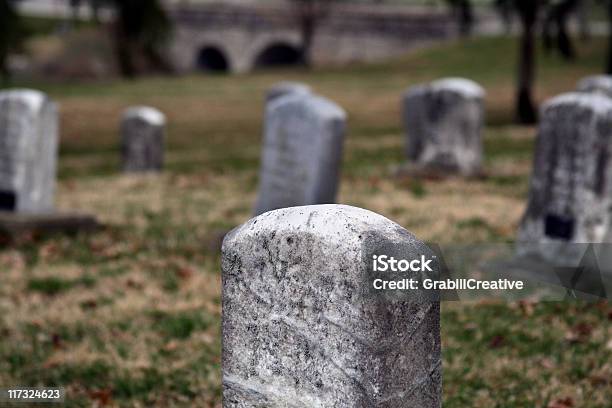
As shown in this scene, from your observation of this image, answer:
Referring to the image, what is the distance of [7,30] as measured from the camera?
19938 millimetres

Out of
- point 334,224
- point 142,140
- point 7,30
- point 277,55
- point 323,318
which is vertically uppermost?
point 334,224

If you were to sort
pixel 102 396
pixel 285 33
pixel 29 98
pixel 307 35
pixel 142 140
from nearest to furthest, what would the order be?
pixel 102 396, pixel 29 98, pixel 142 140, pixel 307 35, pixel 285 33

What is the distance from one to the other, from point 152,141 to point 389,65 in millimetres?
33018

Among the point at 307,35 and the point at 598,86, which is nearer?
the point at 598,86

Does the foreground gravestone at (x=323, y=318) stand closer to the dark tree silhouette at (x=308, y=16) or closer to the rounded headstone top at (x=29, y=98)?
the rounded headstone top at (x=29, y=98)

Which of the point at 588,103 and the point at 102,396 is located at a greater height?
the point at 588,103

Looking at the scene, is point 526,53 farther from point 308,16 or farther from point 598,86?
point 308,16

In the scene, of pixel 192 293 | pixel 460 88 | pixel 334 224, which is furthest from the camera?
pixel 460 88

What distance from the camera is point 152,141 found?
17.3 metres

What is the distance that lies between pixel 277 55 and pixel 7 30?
49716 millimetres

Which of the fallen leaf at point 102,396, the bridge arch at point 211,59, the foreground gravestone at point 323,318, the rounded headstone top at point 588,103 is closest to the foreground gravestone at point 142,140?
the rounded headstone top at point 588,103

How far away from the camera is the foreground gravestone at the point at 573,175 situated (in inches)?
325

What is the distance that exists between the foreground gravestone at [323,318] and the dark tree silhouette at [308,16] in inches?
2224

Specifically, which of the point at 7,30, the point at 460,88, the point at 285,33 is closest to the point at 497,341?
the point at 460,88
